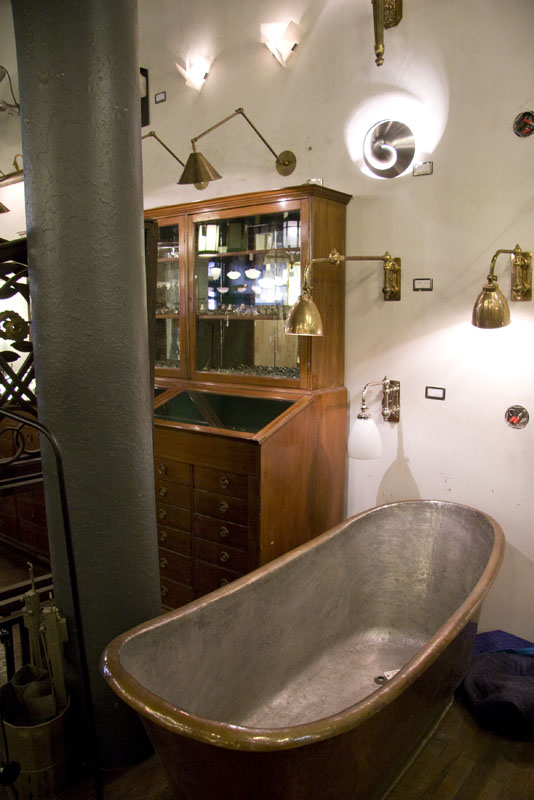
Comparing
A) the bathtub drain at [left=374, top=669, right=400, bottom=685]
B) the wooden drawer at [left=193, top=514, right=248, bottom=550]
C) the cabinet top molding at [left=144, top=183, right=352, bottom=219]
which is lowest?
the bathtub drain at [left=374, top=669, right=400, bottom=685]

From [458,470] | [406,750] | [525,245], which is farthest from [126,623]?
[525,245]

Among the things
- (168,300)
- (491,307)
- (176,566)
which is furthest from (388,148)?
(176,566)

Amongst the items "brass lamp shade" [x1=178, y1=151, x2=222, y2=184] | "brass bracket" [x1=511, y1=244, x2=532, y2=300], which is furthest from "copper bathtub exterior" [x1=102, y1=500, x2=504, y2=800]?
"brass lamp shade" [x1=178, y1=151, x2=222, y2=184]

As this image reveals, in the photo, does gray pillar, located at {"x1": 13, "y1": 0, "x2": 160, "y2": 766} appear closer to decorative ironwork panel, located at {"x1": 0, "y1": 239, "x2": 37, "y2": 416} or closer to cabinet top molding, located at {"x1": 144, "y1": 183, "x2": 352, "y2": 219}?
decorative ironwork panel, located at {"x1": 0, "y1": 239, "x2": 37, "y2": 416}

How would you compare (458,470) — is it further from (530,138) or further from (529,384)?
(530,138)

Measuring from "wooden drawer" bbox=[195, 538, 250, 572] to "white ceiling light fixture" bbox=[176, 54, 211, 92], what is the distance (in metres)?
2.98

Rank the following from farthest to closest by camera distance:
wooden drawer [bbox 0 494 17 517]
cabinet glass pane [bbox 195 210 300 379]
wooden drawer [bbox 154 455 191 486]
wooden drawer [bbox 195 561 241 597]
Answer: wooden drawer [bbox 0 494 17 517]
cabinet glass pane [bbox 195 210 300 379]
wooden drawer [bbox 154 455 191 486]
wooden drawer [bbox 195 561 241 597]

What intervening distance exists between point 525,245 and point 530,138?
0.48 meters

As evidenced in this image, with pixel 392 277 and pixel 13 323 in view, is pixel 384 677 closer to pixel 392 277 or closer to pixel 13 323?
pixel 392 277

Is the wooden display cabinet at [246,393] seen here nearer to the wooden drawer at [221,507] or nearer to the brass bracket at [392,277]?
the wooden drawer at [221,507]

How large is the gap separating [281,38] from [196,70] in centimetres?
74

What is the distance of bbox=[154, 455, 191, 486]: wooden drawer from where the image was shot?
10.7 ft

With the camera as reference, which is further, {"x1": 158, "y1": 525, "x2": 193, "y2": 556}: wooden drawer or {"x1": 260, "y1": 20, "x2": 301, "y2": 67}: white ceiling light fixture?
{"x1": 260, "y1": 20, "x2": 301, "y2": 67}: white ceiling light fixture

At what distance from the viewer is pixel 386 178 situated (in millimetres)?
3211
